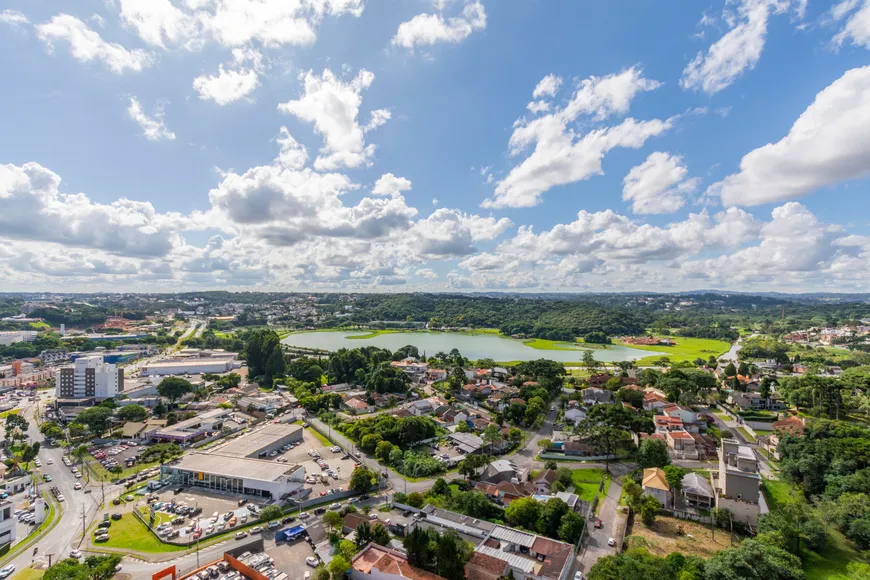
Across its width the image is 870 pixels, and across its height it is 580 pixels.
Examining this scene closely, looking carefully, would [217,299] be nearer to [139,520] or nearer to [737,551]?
[139,520]

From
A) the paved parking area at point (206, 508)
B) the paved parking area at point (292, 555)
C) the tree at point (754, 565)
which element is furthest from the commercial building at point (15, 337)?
the tree at point (754, 565)

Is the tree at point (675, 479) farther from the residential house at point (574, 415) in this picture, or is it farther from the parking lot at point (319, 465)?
the parking lot at point (319, 465)

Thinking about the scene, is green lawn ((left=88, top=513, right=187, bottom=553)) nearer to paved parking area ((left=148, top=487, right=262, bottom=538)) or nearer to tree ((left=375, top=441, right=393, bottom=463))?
paved parking area ((left=148, top=487, right=262, bottom=538))

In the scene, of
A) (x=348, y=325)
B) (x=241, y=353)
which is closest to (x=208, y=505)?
(x=241, y=353)

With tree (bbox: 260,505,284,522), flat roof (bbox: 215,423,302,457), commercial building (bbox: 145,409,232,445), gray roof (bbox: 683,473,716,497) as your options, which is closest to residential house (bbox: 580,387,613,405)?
gray roof (bbox: 683,473,716,497)

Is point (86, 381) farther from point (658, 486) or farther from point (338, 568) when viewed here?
point (658, 486)
